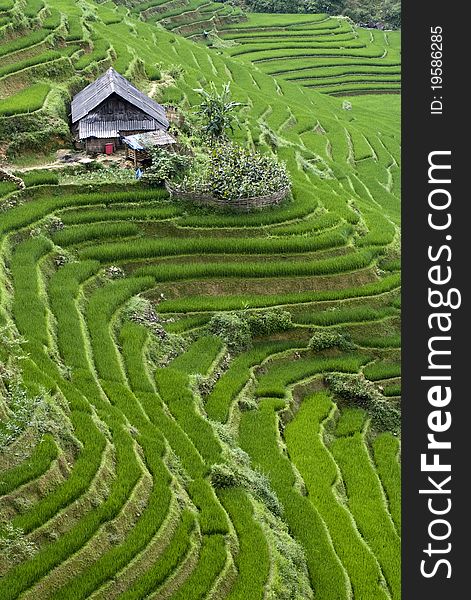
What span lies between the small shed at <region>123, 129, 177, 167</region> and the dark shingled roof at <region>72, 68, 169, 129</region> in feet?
3.83

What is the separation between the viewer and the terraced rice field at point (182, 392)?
13.7 m

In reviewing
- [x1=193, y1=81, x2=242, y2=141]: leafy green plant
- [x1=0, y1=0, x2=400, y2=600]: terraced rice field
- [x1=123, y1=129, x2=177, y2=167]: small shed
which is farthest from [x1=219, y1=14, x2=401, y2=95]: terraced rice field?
[x1=123, y1=129, x2=177, y2=167]: small shed

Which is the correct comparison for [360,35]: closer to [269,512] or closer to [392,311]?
[392,311]

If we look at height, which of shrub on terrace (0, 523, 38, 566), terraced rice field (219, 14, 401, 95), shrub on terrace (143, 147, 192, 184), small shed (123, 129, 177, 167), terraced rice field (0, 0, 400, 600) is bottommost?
shrub on terrace (0, 523, 38, 566)

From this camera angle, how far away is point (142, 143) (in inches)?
1080

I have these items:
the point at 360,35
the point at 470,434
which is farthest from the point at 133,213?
the point at 360,35

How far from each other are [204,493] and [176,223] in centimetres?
1104

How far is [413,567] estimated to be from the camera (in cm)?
1098

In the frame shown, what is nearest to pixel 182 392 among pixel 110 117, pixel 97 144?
pixel 97 144

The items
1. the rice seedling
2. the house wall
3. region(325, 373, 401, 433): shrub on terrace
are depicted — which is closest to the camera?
region(325, 373, 401, 433): shrub on terrace

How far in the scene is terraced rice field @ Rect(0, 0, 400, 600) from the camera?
13711mm

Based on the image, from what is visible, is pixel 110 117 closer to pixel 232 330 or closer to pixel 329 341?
pixel 232 330

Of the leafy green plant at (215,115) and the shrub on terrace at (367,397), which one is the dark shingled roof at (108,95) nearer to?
the leafy green plant at (215,115)

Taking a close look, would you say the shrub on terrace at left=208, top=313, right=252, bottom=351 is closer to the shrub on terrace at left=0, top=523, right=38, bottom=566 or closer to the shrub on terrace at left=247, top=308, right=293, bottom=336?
the shrub on terrace at left=247, top=308, right=293, bottom=336
